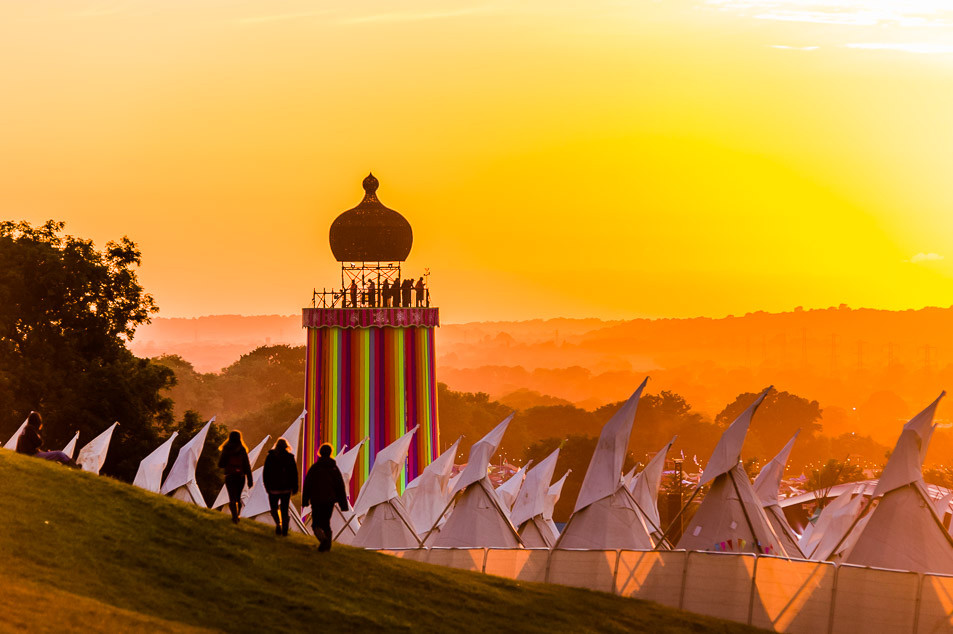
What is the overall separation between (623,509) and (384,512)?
27.7 ft

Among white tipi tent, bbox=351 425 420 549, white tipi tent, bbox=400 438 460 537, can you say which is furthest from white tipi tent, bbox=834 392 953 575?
white tipi tent, bbox=400 438 460 537

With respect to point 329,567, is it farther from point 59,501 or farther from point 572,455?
point 572,455

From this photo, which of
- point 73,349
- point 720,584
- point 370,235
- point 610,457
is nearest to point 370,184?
point 370,235

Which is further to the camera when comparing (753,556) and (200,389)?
(200,389)

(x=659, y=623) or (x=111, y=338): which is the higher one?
(x=111, y=338)

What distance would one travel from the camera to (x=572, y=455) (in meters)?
109

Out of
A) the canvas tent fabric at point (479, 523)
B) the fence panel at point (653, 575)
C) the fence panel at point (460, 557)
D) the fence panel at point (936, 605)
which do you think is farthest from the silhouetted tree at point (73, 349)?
the fence panel at point (936, 605)

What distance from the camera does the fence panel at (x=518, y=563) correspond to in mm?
27500

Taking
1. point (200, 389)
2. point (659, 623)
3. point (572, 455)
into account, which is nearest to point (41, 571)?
point (659, 623)

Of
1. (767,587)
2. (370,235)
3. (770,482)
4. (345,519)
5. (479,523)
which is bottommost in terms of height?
(767,587)

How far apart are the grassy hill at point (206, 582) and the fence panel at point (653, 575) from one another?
1035 millimetres

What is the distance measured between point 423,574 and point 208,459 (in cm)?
2943

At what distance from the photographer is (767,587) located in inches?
966

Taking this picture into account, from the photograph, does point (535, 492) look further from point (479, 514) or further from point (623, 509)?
point (623, 509)
